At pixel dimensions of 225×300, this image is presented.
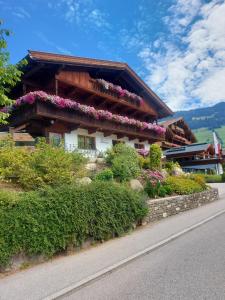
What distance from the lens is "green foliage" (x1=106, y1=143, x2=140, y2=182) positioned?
15531 millimetres

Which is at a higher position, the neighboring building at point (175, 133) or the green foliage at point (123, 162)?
the neighboring building at point (175, 133)

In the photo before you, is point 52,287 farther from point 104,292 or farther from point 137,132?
point 137,132

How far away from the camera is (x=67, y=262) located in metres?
7.47

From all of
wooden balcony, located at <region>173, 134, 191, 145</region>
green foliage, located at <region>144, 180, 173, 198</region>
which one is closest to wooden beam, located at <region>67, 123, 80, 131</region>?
green foliage, located at <region>144, 180, 173, 198</region>

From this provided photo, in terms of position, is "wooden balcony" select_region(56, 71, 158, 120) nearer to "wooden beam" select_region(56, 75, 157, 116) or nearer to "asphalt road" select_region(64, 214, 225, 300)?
"wooden beam" select_region(56, 75, 157, 116)

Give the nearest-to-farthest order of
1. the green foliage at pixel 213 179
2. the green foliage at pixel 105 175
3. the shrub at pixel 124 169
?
1. the green foliage at pixel 105 175
2. the shrub at pixel 124 169
3. the green foliage at pixel 213 179

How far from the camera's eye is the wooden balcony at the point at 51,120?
17431mm

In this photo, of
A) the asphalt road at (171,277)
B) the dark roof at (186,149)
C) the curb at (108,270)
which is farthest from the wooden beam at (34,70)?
the dark roof at (186,149)

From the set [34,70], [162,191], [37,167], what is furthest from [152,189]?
[34,70]

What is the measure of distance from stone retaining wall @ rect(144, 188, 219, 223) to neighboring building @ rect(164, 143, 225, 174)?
92.4 ft

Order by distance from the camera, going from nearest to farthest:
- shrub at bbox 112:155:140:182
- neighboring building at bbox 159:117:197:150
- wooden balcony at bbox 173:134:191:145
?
shrub at bbox 112:155:140:182 → neighboring building at bbox 159:117:197:150 → wooden balcony at bbox 173:134:191:145

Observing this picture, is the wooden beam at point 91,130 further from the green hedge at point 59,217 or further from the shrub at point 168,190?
the green hedge at point 59,217

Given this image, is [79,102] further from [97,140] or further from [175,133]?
[175,133]

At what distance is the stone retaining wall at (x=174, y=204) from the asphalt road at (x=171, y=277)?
14.2 ft
